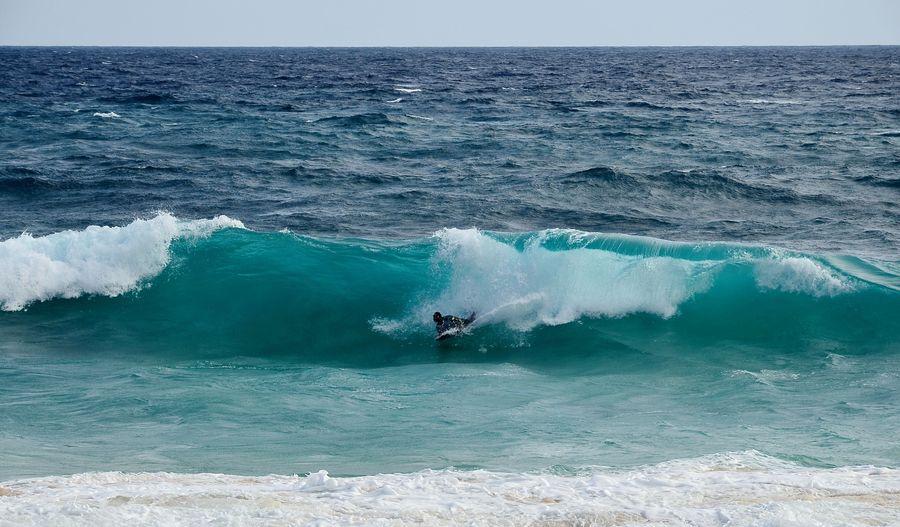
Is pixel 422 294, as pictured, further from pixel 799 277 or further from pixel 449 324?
pixel 799 277

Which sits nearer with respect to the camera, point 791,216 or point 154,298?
point 154,298

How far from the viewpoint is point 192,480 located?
258 inches

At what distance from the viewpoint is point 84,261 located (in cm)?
1475

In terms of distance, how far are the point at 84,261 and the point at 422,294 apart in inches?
217

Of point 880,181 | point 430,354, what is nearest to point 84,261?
point 430,354

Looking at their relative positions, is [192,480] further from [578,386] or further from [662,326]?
[662,326]

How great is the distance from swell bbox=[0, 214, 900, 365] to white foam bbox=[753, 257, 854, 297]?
0.02m

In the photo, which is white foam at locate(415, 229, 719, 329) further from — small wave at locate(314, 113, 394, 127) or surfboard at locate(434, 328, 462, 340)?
small wave at locate(314, 113, 394, 127)

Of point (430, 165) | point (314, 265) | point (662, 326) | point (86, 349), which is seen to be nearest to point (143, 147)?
point (430, 165)

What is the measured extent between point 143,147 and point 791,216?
20959 mm

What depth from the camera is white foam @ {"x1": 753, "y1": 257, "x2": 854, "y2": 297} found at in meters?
13.2

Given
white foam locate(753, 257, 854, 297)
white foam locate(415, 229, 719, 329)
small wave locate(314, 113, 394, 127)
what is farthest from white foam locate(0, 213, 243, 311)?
small wave locate(314, 113, 394, 127)

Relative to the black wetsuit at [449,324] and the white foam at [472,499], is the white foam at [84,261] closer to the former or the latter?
the black wetsuit at [449,324]

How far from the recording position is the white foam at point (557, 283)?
43.1 ft
